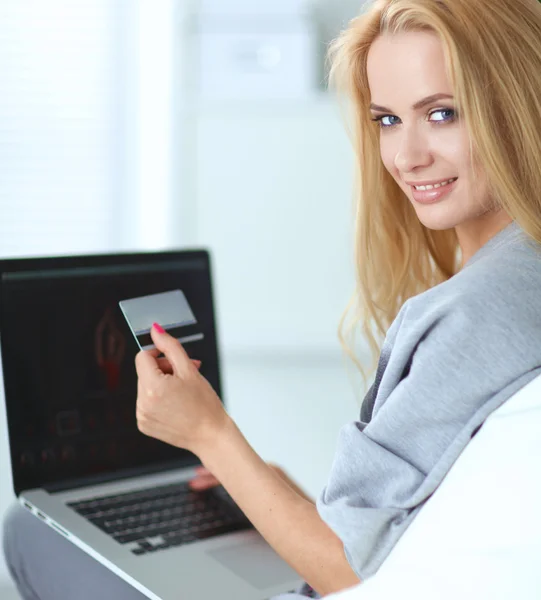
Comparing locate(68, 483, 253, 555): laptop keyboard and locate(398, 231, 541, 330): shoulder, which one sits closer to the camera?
locate(398, 231, 541, 330): shoulder

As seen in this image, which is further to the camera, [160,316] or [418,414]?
[160,316]

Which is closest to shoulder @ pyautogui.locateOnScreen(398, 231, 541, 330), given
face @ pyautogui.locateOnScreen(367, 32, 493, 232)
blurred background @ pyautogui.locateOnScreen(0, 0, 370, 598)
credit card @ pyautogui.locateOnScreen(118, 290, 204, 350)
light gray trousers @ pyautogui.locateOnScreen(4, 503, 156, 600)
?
face @ pyautogui.locateOnScreen(367, 32, 493, 232)

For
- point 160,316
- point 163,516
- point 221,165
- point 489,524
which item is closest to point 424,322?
point 489,524

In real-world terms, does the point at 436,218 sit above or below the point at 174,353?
above

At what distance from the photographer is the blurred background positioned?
258cm

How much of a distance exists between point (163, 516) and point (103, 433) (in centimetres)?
16

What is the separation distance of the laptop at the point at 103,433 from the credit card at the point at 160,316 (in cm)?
3

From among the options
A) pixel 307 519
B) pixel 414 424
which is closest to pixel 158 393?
pixel 307 519

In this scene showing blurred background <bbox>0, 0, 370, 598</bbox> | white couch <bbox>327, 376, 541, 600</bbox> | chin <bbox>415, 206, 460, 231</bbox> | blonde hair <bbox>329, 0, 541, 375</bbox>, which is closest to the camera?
white couch <bbox>327, 376, 541, 600</bbox>

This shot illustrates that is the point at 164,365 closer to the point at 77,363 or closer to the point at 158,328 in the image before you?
the point at 158,328

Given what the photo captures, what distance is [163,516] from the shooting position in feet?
4.17

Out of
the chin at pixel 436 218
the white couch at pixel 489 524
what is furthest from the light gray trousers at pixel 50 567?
the chin at pixel 436 218

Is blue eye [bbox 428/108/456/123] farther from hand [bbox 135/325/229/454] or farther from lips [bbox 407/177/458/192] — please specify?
hand [bbox 135/325/229/454]

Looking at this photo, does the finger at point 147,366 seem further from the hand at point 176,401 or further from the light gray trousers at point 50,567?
the light gray trousers at point 50,567
